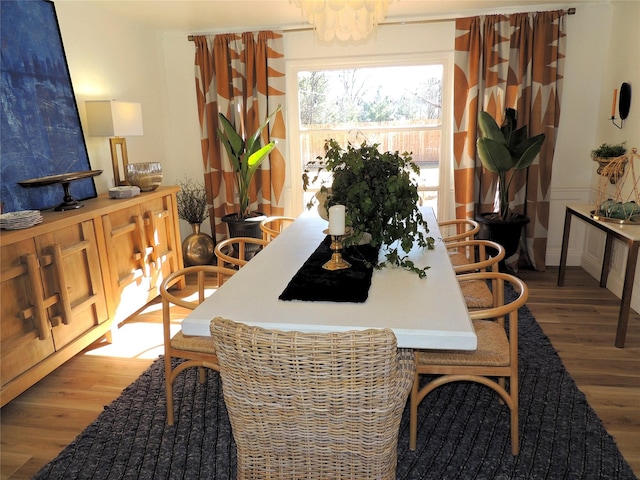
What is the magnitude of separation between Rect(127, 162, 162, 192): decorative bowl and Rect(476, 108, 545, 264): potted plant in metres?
2.67

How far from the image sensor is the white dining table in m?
1.49

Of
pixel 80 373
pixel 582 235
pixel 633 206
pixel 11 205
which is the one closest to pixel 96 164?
pixel 11 205

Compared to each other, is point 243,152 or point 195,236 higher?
point 243,152

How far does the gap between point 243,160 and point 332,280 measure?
2.59 metres

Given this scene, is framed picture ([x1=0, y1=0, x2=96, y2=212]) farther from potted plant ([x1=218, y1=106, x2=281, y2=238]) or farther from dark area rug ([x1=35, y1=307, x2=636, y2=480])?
dark area rug ([x1=35, y1=307, x2=636, y2=480])

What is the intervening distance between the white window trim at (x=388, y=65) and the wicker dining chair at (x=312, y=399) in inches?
130

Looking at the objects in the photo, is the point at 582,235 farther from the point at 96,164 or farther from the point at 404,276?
the point at 96,164

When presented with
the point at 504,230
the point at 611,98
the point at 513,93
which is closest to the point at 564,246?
the point at 504,230

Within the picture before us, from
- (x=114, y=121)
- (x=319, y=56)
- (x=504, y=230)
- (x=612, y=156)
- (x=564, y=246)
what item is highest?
(x=319, y=56)

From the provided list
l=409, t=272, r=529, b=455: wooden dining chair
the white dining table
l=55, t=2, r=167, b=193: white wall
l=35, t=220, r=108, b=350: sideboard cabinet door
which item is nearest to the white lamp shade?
l=55, t=2, r=167, b=193: white wall

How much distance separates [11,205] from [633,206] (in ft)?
12.9

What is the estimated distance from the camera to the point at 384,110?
4.55 metres

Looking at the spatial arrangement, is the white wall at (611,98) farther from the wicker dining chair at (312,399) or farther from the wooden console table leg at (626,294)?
the wicker dining chair at (312,399)

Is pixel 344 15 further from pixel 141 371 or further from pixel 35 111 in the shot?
pixel 141 371
